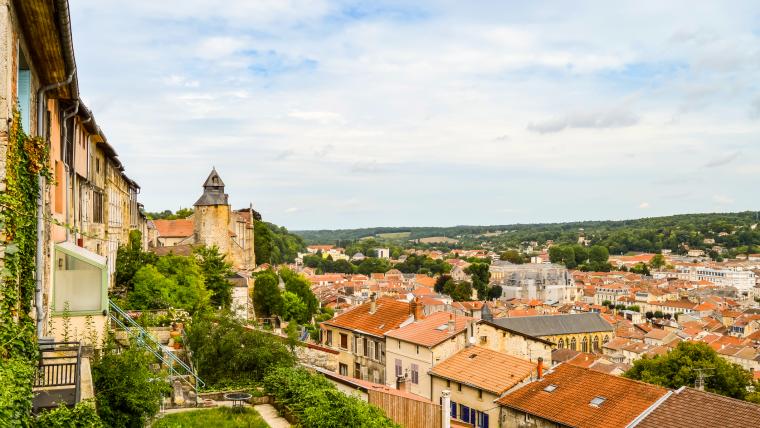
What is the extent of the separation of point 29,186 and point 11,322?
181 centimetres

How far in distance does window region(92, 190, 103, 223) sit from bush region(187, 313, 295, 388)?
5.98m

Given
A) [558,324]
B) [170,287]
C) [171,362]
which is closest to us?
[171,362]

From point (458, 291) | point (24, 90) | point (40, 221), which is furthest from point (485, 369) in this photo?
point (458, 291)

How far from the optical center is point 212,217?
5875 cm

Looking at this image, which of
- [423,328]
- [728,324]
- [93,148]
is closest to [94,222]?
[93,148]

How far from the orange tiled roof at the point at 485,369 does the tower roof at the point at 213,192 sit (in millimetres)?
33821

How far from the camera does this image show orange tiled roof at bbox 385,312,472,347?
104 feet

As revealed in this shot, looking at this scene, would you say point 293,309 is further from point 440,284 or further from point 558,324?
point 440,284

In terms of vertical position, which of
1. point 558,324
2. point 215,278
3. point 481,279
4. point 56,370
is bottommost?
point 558,324

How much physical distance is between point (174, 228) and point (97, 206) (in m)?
50.4

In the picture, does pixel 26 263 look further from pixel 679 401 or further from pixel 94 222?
pixel 679 401

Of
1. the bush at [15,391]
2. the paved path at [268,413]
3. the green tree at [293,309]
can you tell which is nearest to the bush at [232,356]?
the paved path at [268,413]

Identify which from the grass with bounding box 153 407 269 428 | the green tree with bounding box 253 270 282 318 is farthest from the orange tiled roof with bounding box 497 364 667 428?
the green tree with bounding box 253 270 282 318

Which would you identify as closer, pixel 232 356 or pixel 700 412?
pixel 232 356
